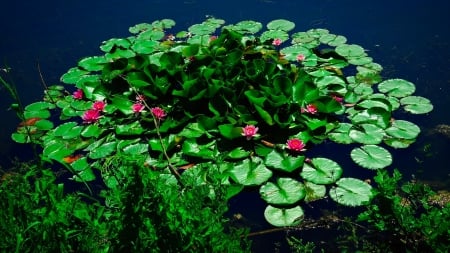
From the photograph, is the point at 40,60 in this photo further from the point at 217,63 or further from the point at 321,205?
the point at 321,205

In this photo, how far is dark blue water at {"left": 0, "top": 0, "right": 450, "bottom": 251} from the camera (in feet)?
12.2

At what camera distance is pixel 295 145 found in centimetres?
301

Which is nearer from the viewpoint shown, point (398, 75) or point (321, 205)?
point (321, 205)

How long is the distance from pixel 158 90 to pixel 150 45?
4.53 ft

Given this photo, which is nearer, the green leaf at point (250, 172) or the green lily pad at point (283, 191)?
the green lily pad at point (283, 191)

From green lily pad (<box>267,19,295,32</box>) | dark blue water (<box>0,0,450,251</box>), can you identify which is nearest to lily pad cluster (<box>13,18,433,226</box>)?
dark blue water (<box>0,0,450,251</box>)

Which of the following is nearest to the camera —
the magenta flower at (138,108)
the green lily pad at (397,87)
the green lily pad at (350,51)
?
the magenta flower at (138,108)

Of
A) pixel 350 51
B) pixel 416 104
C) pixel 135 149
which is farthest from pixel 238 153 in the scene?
pixel 350 51

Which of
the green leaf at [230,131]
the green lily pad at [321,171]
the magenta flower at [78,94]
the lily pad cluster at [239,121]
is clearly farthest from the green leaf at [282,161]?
the magenta flower at [78,94]

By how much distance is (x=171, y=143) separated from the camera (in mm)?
3123

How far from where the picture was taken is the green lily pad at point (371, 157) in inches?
117

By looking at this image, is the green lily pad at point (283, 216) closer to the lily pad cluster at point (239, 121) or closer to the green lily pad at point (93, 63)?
the lily pad cluster at point (239, 121)

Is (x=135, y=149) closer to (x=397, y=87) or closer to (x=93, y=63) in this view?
(x=93, y=63)

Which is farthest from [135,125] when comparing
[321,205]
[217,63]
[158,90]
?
[321,205]
